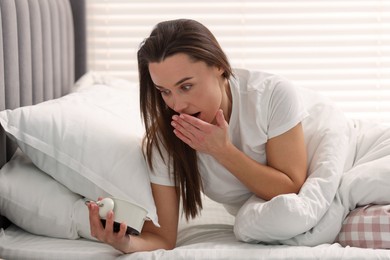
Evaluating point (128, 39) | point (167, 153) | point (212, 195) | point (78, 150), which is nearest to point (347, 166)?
point (212, 195)

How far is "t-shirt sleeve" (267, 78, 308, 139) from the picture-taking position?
1.73 meters

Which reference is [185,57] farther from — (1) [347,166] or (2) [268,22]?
(2) [268,22]

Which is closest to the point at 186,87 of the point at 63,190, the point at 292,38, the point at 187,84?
the point at 187,84

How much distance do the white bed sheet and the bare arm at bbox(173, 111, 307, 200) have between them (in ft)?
0.56

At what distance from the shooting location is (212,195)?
189cm

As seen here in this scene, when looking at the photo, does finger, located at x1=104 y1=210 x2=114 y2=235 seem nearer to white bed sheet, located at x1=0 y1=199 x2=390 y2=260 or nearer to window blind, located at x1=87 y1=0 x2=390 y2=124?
white bed sheet, located at x1=0 y1=199 x2=390 y2=260

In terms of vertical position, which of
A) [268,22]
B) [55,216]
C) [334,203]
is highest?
[268,22]

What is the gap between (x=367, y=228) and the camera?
1569 mm

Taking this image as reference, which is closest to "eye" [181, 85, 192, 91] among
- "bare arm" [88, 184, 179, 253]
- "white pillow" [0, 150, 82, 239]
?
"bare arm" [88, 184, 179, 253]

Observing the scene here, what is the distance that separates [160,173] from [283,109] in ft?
1.21

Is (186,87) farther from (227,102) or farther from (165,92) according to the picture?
(227,102)

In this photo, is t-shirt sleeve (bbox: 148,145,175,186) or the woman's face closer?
the woman's face

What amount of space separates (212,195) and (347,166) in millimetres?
397

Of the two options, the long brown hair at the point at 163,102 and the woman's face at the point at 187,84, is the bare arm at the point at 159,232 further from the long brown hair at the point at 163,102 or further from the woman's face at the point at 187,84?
the woman's face at the point at 187,84
